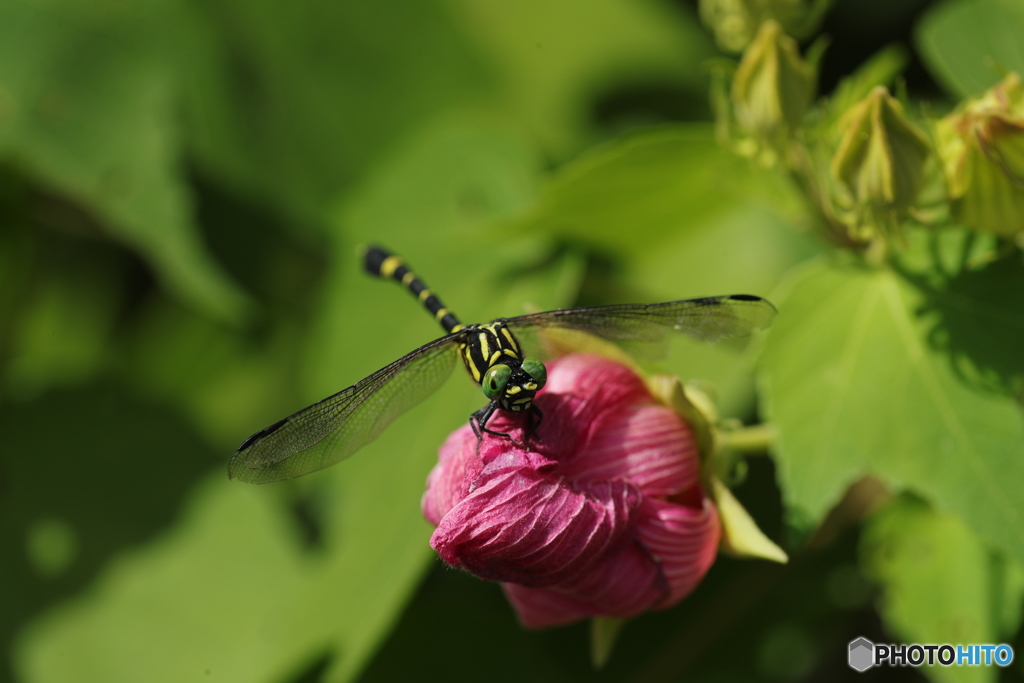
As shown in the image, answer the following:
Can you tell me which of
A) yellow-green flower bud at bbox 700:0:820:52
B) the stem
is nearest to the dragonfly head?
the stem

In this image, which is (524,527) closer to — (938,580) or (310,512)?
(938,580)

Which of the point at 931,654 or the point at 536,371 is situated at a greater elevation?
the point at 536,371

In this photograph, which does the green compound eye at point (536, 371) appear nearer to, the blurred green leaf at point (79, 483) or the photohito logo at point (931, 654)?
the photohito logo at point (931, 654)

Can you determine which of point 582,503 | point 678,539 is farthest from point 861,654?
point 582,503

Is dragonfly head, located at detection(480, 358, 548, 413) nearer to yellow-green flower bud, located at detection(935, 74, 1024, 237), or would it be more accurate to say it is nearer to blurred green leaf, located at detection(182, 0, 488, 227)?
yellow-green flower bud, located at detection(935, 74, 1024, 237)

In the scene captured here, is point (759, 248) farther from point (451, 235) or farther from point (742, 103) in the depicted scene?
point (742, 103)

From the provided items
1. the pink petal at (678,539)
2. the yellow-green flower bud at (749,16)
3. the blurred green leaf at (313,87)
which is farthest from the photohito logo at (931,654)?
the blurred green leaf at (313,87)
